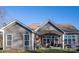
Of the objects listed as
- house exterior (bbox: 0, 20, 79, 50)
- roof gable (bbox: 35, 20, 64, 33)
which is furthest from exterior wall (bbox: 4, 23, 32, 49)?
roof gable (bbox: 35, 20, 64, 33)

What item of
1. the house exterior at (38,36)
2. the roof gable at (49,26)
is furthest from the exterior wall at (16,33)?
the roof gable at (49,26)

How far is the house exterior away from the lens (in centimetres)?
398

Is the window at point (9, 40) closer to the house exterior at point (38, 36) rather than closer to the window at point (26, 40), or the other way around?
the house exterior at point (38, 36)

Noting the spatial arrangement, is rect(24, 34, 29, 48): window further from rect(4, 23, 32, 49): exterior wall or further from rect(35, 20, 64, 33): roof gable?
rect(35, 20, 64, 33): roof gable

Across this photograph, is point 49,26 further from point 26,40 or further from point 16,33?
point 16,33

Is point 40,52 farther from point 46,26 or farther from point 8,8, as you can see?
point 8,8

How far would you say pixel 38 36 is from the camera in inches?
158

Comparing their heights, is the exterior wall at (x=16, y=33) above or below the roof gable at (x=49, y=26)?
below

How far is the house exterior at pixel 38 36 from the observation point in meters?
3.98

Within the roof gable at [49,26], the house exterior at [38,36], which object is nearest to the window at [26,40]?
the house exterior at [38,36]
